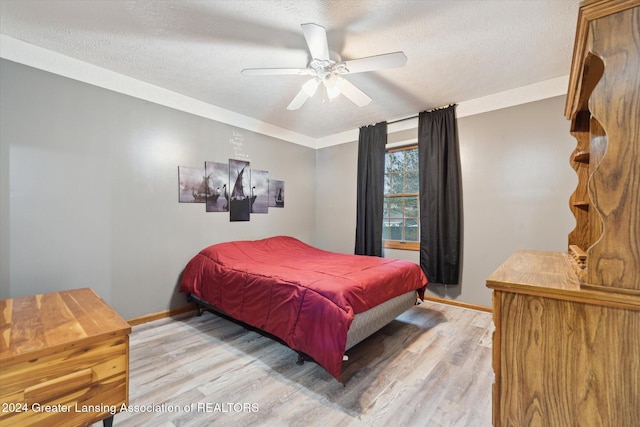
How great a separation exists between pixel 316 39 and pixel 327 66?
37cm

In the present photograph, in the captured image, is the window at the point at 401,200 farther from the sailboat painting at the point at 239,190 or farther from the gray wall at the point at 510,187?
the sailboat painting at the point at 239,190

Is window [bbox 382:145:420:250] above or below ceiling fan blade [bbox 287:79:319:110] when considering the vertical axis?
below

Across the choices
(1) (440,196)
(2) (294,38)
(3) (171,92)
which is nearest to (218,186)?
(3) (171,92)

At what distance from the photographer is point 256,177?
3.88 meters

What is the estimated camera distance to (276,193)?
416 cm

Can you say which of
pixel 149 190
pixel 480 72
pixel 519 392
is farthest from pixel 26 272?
pixel 480 72

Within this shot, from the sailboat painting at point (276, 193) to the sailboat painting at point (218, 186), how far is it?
73 centimetres

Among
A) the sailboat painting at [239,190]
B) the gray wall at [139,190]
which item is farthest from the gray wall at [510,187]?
the sailboat painting at [239,190]

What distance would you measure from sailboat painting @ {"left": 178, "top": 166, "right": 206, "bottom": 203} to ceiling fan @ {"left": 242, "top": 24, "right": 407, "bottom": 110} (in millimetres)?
1507

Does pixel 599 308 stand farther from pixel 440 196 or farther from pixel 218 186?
pixel 218 186

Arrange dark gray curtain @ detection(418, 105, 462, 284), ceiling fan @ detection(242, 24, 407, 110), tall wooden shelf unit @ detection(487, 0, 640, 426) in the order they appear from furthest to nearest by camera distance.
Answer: dark gray curtain @ detection(418, 105, 462, 284)
ceiling fan @ detection(242, 24, 407, 110)
tall wooden shelf unit @ detection(487, 0, 640, 426)

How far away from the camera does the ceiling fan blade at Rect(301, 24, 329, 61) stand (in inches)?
65.1

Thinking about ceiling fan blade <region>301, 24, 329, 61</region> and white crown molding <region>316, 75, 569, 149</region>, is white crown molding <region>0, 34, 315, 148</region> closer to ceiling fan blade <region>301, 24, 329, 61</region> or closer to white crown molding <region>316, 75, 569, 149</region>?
ceiling fan blade <region>301, 24, 329, 61</region>

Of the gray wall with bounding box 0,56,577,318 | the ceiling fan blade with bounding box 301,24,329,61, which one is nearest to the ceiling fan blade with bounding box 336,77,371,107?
the ceiling fan blade with bounding box 301,24,329,61
